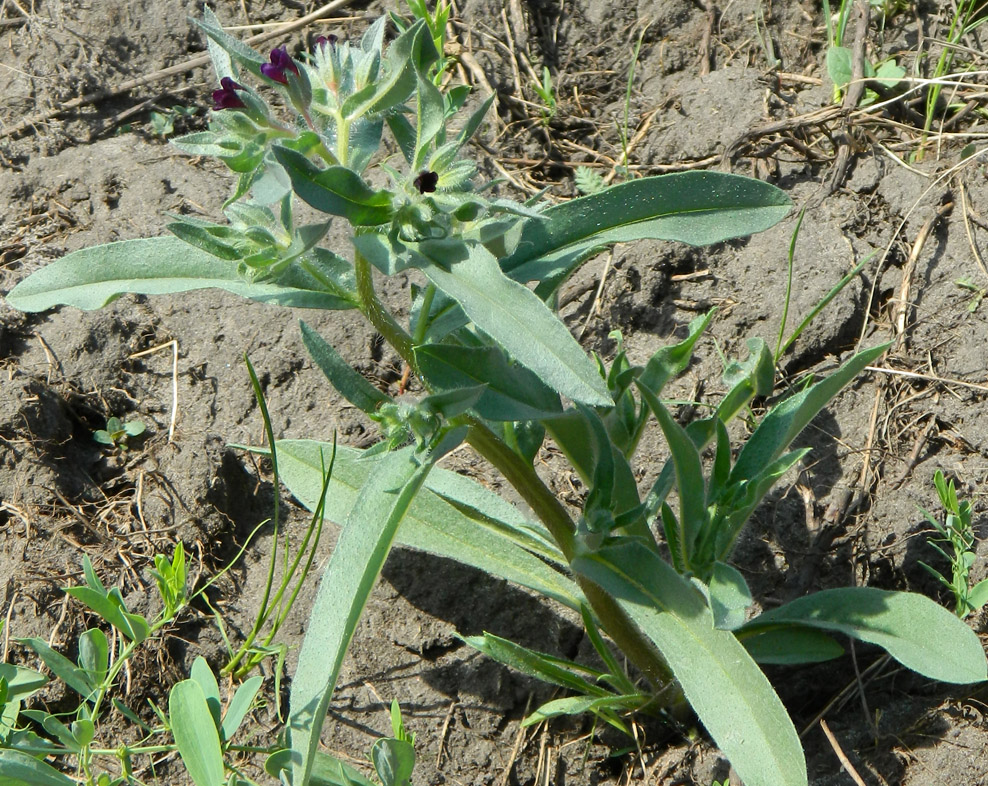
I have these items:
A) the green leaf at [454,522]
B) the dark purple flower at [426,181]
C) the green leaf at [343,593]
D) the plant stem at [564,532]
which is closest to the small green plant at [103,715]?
the green leaf at [343,593]

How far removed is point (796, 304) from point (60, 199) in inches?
117

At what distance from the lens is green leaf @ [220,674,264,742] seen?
2578 millimetres

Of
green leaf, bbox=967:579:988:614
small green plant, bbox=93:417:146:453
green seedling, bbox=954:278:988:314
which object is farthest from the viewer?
small green plant, bbox=93:417:146:453

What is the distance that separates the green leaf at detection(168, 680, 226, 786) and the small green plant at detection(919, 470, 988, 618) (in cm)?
198

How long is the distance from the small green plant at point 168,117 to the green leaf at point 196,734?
2629 mm

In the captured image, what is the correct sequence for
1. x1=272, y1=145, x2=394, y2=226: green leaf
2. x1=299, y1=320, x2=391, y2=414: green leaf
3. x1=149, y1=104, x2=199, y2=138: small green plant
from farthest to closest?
x1=149, y1=104, x2=199, y2=138: small green plant, x1=299, y1=320, x2=391, y2=414: green leaf, x1=272, y1=145, x2=394, y2=226: green leaf

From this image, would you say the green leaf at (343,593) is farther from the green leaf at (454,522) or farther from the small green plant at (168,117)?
the small green plant at (168,117)

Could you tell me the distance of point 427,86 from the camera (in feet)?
7.03

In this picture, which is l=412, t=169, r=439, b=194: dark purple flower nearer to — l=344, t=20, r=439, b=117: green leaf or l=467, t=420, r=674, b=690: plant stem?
l=344, t=20, r=439, b=117: green leaf

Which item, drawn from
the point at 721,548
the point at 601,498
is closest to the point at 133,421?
the point at 601,498

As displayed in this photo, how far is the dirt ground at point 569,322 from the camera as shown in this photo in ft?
9.95

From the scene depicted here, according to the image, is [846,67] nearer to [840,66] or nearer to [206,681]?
[840,66]

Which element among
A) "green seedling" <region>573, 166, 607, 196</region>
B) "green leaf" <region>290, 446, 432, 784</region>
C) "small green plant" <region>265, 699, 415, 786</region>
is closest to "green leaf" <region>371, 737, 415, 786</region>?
"small green plant" <region>265, 699, 415, 786</region>

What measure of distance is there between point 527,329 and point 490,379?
28 centimetres
